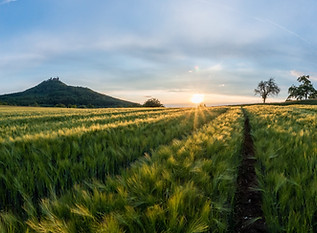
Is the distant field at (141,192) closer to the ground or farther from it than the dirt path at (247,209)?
farther from it

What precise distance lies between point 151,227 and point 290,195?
1.33 meters

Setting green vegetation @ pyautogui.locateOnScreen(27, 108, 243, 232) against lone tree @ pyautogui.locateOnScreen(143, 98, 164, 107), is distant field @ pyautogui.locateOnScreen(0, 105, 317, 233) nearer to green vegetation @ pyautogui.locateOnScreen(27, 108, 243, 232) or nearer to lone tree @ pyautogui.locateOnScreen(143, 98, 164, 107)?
green vegetation @ pyautogui.locateOnScreen(27, 108, 243, 232)

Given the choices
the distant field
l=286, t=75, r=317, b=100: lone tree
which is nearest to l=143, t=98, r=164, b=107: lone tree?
l=286, t=75, r=317, b=100: lone tree

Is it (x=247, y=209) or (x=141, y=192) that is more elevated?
(x=141, y=192)

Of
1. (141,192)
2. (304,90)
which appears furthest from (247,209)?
(304,90)

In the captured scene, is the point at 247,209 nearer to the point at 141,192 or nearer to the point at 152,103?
the point at 141,192

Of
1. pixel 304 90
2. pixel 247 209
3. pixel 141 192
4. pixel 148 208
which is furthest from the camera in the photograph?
pixel 304 90

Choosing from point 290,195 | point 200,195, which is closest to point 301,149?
point 290,195

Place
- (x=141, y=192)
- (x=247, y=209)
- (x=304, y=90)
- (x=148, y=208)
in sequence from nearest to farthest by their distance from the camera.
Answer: (x=148, y=208) < (x=141, y=192) < (x=247, y=209) < (x=304, y=90)

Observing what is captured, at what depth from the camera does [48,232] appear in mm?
1033

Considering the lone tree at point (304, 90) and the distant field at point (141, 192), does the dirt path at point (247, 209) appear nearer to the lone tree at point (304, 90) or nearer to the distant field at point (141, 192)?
the distant field at point (141, 192)

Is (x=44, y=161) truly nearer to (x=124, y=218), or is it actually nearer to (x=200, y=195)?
(x=124, y=218)

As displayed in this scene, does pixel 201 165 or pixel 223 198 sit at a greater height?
pixel 201 165

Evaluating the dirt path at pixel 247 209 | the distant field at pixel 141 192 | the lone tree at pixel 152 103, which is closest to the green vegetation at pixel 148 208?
the distant field at pixel 141 192
